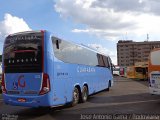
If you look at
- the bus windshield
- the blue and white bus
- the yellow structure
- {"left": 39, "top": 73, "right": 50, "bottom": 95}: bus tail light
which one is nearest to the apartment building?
the yellow structure

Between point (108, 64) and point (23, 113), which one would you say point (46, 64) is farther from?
point (108, 64)

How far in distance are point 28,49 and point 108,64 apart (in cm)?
1316

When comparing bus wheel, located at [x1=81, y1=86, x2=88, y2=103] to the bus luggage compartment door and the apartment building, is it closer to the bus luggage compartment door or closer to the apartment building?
the bus luggage compartment door

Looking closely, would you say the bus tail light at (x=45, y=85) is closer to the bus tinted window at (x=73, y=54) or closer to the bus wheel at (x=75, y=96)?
the bus tinted window at (x=73, y=54)

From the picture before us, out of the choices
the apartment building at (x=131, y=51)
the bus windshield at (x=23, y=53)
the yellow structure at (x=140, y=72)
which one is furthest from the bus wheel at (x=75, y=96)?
the apartment building at (x=131, y=51)

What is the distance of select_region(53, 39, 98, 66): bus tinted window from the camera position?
43.9ft

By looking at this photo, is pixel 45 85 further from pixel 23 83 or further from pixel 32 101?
pixel 23 83

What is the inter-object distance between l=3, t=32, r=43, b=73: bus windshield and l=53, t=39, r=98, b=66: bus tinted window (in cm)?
84

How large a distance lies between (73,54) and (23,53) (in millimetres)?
3222

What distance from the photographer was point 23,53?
41.2ft

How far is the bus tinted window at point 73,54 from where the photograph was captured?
13.4 m

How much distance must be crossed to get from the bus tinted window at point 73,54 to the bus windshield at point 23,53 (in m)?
0.84

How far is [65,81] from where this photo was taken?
1352 cm

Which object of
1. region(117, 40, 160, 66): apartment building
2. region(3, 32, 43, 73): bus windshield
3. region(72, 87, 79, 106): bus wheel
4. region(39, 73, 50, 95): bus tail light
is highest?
region(117, 40, 160, 66): apartment building
